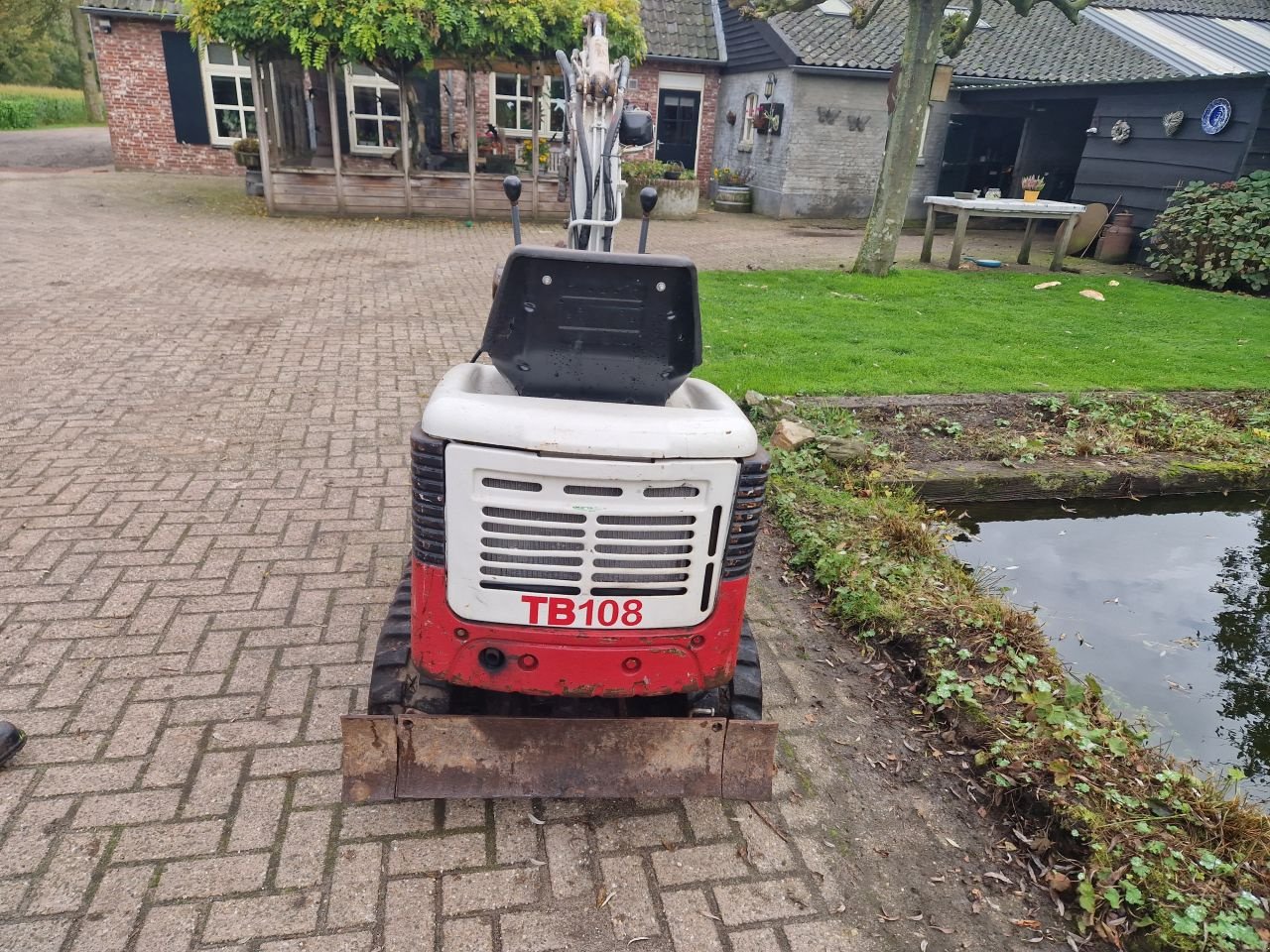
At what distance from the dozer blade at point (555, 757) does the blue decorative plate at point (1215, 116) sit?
46.2 ft

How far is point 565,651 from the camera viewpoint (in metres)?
2.42

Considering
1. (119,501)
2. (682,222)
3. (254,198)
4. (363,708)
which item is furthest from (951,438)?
(254,198)

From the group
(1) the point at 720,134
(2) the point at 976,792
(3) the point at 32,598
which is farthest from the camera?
(1) the point at 720,134

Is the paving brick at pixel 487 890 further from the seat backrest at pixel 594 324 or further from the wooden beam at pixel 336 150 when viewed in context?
the wooden beam at pixel 336 150

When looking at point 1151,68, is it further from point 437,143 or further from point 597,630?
point 597,630

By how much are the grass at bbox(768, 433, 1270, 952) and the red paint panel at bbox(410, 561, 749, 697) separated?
3.99 ft

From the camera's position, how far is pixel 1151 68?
55.3ft

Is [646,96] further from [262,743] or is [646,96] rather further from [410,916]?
[410,916]

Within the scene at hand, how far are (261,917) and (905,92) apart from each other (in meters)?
11.0

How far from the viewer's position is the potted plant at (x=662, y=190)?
16531mm

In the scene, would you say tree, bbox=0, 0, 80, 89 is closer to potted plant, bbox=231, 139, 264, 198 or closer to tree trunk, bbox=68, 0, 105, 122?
tree trunk, bbox=68, 0, 105, 122

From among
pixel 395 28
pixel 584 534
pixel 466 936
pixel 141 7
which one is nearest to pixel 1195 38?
pixel 395 28

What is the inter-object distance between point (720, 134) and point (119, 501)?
19.3m

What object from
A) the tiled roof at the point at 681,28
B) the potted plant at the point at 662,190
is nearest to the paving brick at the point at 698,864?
the potted plant at the point at 662,190
